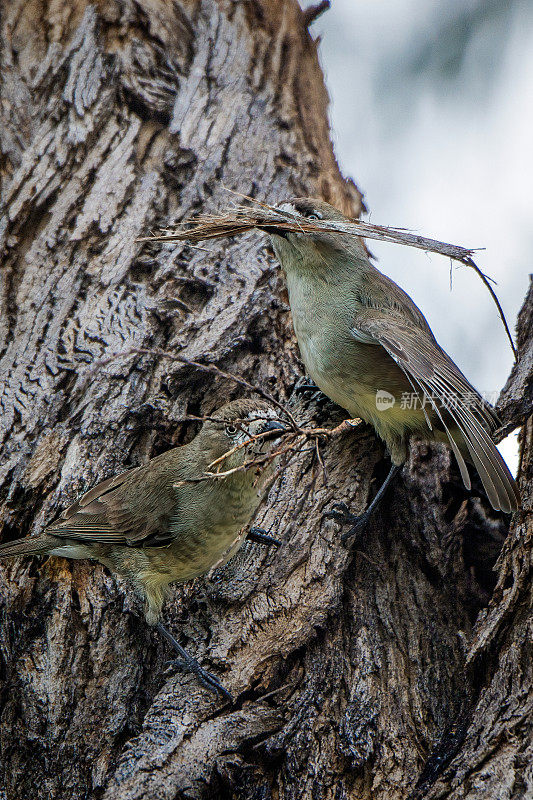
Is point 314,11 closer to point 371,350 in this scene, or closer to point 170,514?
point 371,350

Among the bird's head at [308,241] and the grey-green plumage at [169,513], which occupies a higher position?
the bird's head at [308,241]

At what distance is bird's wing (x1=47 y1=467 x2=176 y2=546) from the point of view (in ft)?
10.1

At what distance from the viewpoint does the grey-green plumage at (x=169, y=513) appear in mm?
3051

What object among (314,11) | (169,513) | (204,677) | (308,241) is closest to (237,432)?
(169,513)

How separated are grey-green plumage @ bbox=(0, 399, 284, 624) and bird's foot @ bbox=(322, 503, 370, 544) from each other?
12.3 inches

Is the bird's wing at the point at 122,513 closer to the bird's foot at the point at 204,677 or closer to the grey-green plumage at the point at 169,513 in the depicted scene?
the grey-green plumage at the point at 169,513

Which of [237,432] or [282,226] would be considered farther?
[237,432]

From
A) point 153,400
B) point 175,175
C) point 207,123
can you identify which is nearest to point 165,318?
point 153,400

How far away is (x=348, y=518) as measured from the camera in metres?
3.09

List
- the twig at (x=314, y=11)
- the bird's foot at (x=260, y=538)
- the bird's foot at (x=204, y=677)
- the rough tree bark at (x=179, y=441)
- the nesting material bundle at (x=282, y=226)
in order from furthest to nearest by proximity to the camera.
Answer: the twig at (x=314, y=11)
the bird's foot at (x=260, y=538)
the nesting material bundle at (x=282, y=226)
the bird's foot at (x=204, y=677)
the rough tree bark at (x=179, y=441)

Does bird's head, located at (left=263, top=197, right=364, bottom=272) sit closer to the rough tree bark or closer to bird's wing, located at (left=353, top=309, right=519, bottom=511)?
the rough tree bark

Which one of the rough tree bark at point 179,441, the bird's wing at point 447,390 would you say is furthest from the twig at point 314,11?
the bird's wing at point 447,390

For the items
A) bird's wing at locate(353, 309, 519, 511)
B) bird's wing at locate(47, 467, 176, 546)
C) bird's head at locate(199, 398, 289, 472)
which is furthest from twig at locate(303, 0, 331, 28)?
bird's wing at locate(47, 467, 176, 546)

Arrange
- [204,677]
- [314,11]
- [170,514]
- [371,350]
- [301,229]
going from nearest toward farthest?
[204,677], [301,229], [170,514], [371,350], [314,11]
